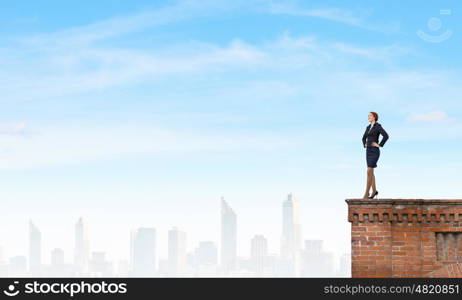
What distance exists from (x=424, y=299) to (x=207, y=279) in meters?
6.15

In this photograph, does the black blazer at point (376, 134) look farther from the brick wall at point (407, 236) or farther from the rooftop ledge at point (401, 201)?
the brick wall at point (407, 236)

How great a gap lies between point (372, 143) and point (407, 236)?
11.1 ft

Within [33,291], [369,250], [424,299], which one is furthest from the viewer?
[369,250]

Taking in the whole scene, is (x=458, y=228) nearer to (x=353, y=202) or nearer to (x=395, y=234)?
(x=395, y=234)

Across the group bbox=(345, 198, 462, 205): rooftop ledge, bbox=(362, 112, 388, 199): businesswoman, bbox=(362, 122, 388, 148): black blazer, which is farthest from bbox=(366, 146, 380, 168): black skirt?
bbox=(345, 198, 462, 205): rooftop ledge

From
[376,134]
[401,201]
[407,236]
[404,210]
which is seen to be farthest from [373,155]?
[407,236]

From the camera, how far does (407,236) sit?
23781 millimetres

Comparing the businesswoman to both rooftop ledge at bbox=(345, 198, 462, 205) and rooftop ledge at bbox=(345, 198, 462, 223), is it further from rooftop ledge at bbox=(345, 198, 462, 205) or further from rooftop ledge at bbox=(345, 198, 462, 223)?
rooftop ledge at bbox=(345, 198, 462, 223)

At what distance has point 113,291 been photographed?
18203 millimetres

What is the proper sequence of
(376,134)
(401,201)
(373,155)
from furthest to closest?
(401,201), (373,155), (376,134)

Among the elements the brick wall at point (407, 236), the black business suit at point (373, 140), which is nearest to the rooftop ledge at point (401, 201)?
the brick wall at point (407, 236)

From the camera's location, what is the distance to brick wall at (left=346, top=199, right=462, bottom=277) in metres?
23.5

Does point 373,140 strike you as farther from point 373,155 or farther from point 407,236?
point 407,236

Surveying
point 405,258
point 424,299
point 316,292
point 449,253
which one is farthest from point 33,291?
point 449,253
